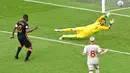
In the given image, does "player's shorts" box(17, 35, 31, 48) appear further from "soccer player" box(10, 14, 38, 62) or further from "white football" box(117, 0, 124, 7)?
"white football" box(117, 0, 124, 7)

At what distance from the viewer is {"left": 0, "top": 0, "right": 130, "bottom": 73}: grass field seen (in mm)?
18297

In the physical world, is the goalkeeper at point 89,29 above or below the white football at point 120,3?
below

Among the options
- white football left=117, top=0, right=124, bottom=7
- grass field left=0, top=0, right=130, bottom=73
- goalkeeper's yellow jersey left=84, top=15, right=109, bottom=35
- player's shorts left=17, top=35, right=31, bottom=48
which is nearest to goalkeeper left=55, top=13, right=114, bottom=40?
goalkeeper's yellow jersey left=84, top=15, right=109, bottom=35

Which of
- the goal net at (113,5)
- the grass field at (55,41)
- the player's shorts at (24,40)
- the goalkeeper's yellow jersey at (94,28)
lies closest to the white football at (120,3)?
the goal net at (113,5)

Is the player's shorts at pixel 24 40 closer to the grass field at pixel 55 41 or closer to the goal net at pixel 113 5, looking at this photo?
the grass field at pixel 55 41

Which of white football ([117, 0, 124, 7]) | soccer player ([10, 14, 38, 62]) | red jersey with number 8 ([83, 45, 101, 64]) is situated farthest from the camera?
white football ([117, 0, 124, 7])

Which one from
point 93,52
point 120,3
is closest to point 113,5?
point 120,3

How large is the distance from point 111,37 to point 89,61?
6.44m

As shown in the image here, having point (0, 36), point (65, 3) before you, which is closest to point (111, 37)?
point (0, 36)

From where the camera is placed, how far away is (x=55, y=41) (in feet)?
71.1

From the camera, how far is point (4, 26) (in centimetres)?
2397

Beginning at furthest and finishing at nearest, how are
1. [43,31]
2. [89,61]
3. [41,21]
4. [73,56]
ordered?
[41,21], [43,31], [73,56], [89,61]

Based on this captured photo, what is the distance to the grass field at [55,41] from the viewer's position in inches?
720

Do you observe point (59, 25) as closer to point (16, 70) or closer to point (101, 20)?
point (101, 20)
